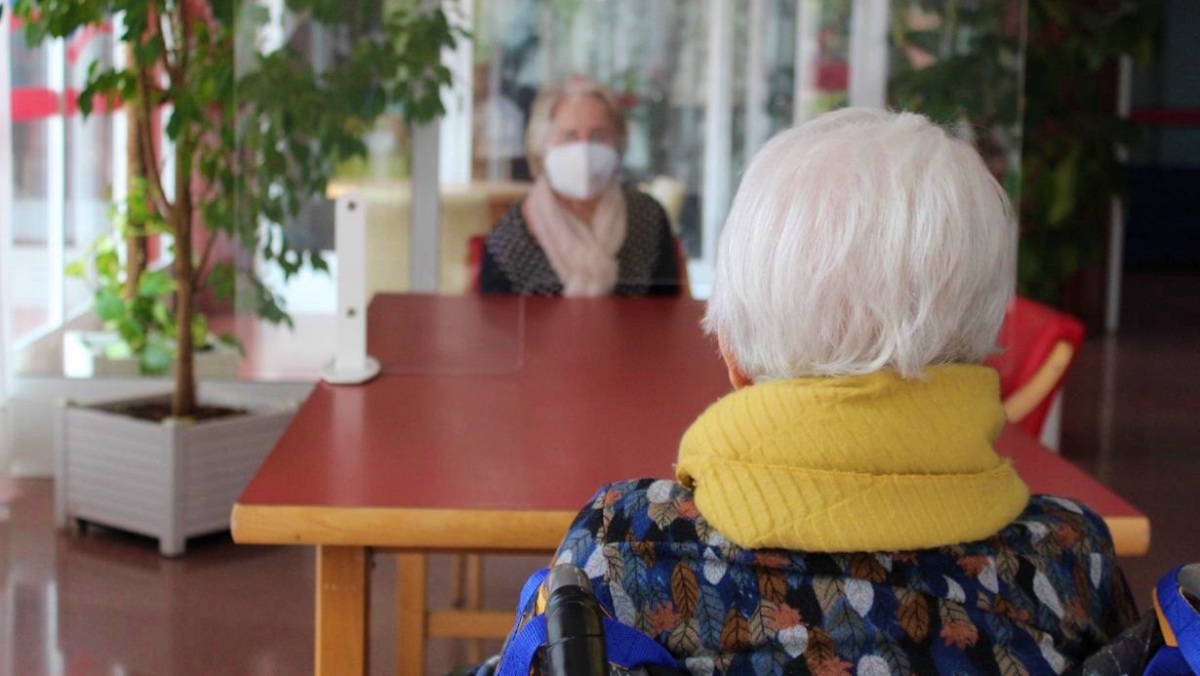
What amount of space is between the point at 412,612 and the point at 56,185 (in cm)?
304

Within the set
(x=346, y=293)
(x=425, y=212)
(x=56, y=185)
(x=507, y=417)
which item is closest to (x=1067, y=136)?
(x=56, y=185)

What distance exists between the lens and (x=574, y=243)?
11.9ft

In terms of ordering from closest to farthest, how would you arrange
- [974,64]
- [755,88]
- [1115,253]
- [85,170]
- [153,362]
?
1. [974,64]
2. [755,88]
3. [153,362]
4. [85,170]
5. [1115,253]

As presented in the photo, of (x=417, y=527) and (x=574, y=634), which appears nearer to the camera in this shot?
(x=574, y=634)

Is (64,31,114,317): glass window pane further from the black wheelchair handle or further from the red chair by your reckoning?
the black wheelchair handle

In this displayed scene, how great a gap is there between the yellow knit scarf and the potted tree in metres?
2.21

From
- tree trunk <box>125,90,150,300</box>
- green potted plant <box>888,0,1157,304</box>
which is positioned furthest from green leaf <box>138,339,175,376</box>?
green potted plant <box>888,0,1157,304</box>

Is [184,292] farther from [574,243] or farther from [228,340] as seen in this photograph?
[574,243]

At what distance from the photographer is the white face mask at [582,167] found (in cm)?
385

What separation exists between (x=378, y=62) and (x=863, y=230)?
2.52 metres

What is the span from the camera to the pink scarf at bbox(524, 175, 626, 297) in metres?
3.61

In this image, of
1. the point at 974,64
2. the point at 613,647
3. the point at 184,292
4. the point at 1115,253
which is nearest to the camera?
the point at 613,647

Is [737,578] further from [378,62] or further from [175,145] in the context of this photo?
[175,145]

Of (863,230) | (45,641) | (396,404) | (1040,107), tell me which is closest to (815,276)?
(863,230)
